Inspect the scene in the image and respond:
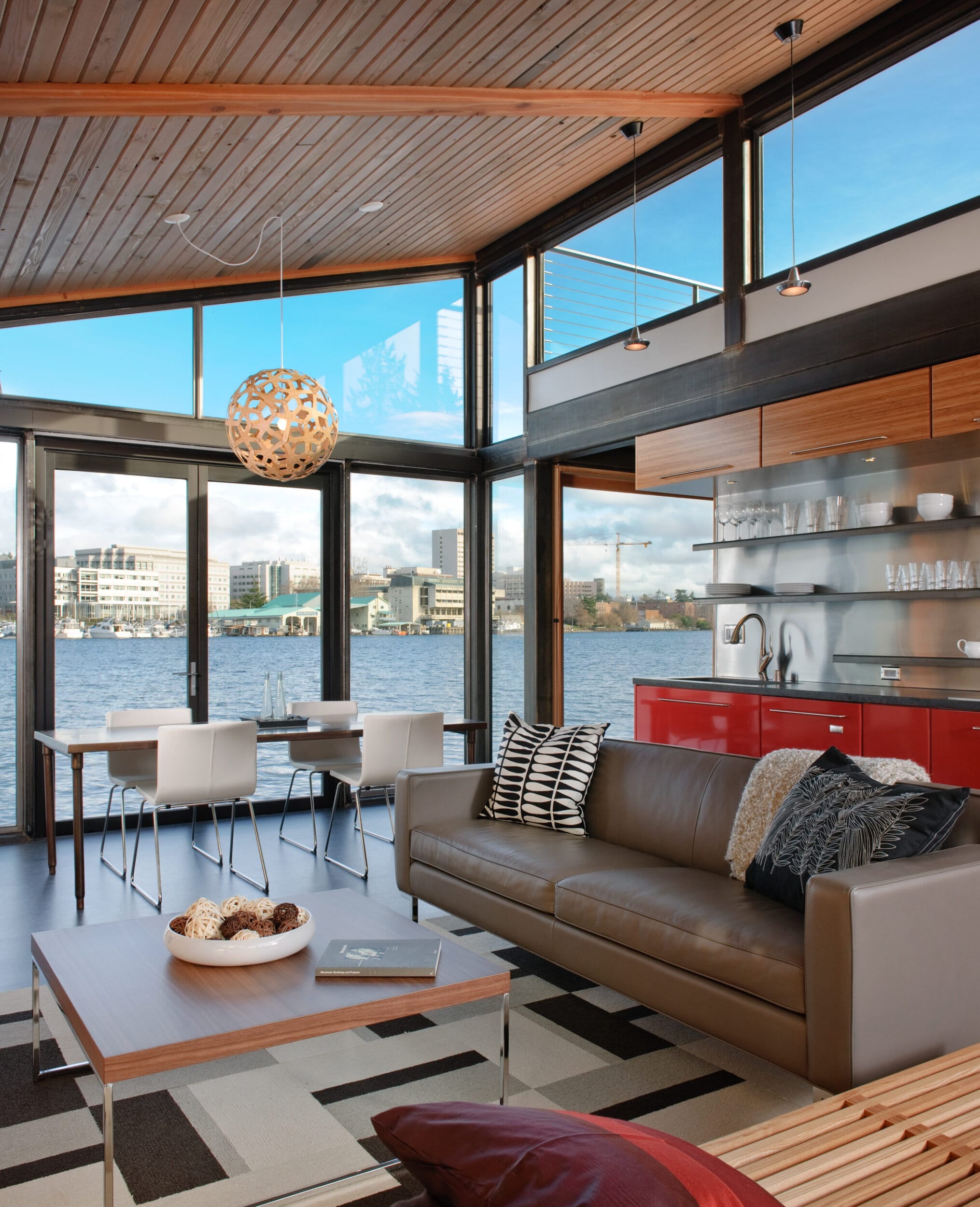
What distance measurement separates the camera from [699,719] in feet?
16.8

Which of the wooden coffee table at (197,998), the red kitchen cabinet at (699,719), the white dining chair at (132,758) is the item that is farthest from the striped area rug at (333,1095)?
the red kitchen cabinet at (699,719)

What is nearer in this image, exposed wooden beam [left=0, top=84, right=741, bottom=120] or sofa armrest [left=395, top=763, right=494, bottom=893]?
exposed wooden beam [left=0, top=84, right=741, bottom=120]

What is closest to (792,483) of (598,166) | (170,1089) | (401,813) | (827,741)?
(827,741)

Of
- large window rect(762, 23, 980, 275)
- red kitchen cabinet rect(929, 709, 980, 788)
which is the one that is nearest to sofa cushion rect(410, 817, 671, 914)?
red kitchen cabinet rect(929, 709, 980, 788)

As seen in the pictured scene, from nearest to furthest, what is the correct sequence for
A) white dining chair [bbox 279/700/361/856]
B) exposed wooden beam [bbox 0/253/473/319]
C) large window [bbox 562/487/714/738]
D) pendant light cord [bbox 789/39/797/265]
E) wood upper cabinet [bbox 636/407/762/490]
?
pendant light cord [bbox 789/39/797/265], wood upper cabinet [bbox 636/407/762/490], white dining chair [bbox 279/700/361/856], exposed wooden beam [bbox 0/253/473/319], large window [bbox 562/487/714/738]

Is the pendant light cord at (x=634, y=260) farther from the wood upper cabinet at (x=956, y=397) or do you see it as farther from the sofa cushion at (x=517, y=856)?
the sofa cushion at (x=517, y=856)

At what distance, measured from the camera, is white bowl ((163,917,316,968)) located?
2262 mm

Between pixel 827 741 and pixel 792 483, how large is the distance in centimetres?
156

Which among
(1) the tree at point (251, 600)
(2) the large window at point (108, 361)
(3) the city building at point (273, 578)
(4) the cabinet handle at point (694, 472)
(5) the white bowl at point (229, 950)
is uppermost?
(2) the large window at point (108, 361)

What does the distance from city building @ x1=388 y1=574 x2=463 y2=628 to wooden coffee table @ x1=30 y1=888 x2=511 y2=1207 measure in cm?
445

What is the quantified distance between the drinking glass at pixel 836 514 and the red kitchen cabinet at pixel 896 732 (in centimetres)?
102

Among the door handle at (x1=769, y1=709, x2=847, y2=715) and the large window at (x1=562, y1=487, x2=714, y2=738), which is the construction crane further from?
the door handle at (x1=769, y1=709, x2=847, y2=715)

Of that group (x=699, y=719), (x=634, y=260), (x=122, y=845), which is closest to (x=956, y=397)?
Answer: (x=699, y=719)

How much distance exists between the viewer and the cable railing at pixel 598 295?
5.52m
